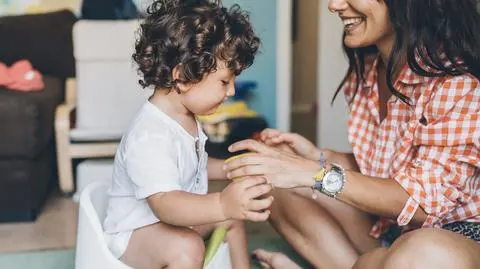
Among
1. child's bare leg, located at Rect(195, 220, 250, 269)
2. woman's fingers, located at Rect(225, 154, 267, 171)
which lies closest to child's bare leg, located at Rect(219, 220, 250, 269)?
child's bare leg, located at Rect(195, 220, 250, 269)

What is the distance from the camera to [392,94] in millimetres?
1522

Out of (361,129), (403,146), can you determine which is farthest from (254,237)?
(403,146)

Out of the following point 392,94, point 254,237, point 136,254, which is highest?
point 392,94

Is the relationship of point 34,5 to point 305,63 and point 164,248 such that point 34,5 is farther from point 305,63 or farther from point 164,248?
point 164,248

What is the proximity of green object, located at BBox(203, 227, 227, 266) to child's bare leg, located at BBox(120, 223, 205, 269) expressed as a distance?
0.03 m

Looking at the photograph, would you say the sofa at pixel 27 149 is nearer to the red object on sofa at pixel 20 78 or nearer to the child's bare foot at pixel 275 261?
the red object on sofa at pixel 20 78

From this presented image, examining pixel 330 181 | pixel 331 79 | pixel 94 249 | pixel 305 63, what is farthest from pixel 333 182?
pixel 305 63

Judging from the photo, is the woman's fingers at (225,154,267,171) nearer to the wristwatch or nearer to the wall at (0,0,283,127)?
the wristwatch

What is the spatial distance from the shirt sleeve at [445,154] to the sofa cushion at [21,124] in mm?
1243

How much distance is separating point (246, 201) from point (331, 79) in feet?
5.77

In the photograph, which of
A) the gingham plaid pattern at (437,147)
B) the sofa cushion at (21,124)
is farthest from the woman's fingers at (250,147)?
the sofa cushion at (21,124)

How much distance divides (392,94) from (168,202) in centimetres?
58

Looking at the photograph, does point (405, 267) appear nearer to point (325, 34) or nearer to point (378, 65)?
point (378, 65)

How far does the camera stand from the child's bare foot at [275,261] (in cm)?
167
